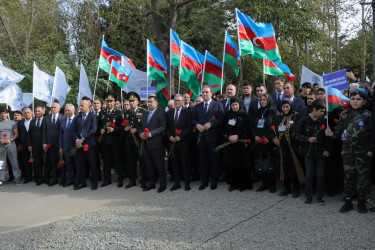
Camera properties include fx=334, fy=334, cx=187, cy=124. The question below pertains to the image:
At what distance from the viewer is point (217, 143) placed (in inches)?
277

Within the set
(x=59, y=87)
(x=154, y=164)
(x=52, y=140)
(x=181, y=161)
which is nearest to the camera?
(x=181, y=161)

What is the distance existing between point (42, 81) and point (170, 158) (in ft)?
15.6

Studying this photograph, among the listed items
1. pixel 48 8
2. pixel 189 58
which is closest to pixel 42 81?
pixel 189 58

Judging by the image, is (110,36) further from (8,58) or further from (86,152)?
(86,152)

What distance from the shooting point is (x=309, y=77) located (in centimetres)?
973

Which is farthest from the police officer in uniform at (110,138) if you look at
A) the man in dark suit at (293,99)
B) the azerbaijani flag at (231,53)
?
the man in dark suit at (293,99)

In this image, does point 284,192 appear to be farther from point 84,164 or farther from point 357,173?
point 84,164

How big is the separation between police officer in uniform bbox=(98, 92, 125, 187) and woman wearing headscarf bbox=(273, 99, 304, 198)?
143 inches

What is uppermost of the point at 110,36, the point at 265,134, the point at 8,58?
the point at 110,36

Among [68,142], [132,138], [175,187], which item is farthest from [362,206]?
[68,142]

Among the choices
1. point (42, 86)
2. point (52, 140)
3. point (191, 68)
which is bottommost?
point (52, 140)

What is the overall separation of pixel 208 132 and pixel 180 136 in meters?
0.61

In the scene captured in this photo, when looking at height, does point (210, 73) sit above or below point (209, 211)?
above

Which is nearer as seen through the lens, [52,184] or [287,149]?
[287,149]
